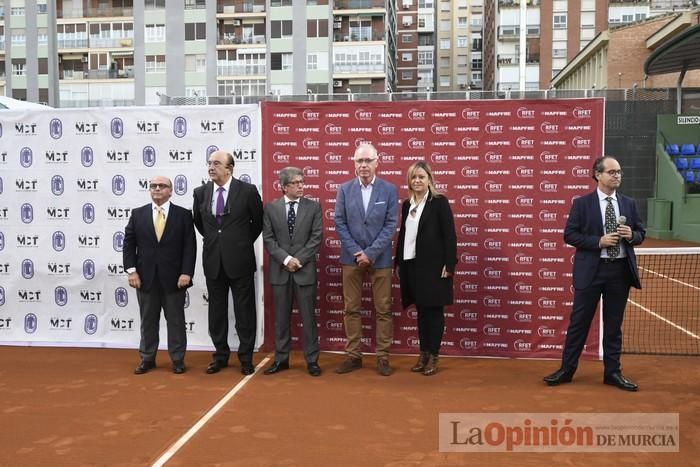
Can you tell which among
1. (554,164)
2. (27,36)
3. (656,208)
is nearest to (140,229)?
(554,164)

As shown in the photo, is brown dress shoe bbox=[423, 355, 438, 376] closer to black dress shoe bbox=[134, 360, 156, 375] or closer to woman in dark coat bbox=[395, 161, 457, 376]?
woman in dark coat bbox=[395, 161, 457, 376]

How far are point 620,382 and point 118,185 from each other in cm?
526

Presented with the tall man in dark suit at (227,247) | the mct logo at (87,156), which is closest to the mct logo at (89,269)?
the mct logo at (87,156)

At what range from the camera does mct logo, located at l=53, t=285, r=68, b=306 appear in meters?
7.15

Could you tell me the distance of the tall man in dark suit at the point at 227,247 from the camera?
599cm

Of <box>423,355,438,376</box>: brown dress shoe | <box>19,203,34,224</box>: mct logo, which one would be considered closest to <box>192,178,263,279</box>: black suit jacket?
<box>423,355,438,376</box>: brown dress shoe

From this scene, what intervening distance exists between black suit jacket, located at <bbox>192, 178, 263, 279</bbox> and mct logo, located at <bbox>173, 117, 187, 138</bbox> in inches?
40.0

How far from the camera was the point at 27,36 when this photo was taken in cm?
5194

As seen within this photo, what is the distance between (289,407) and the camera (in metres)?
5.06

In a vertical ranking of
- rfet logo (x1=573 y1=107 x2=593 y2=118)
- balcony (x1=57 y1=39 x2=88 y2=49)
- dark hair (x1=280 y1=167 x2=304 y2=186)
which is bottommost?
dark hair (x1=280 y1=167 x2=304 y2=186)

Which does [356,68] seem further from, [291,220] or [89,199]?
[291,220]

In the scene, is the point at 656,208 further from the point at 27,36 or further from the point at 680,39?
the point at 27,36

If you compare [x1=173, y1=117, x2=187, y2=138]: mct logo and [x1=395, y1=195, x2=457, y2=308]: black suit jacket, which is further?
[x1=173, y1=117, x2=187, y2=138]: mct logo

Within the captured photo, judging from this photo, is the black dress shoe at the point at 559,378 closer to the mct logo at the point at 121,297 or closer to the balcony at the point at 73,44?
the mct logo at the point at 121,297
